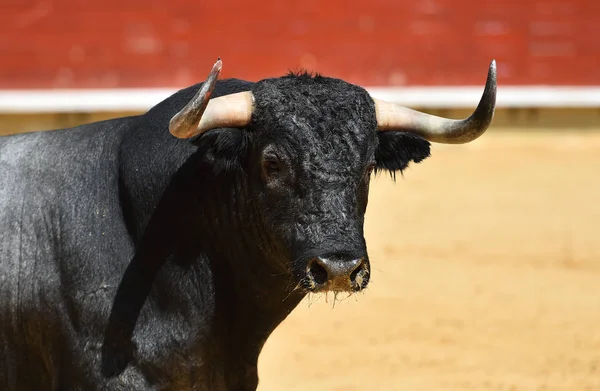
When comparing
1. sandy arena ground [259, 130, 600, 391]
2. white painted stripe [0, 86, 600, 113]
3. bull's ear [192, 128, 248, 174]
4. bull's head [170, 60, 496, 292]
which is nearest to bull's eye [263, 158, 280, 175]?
bull's head [170, 60, 496, 292]

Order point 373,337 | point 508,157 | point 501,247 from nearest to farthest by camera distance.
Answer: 1. point 373,337
2. point 501,247
3. point 508,157

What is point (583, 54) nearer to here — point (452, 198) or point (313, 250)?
point (452, 198)

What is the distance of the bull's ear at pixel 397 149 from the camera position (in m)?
3.88

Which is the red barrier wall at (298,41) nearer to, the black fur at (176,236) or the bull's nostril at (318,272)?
the black fur at (176,236)

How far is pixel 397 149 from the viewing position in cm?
391

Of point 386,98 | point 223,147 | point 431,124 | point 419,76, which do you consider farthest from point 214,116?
point 419,76

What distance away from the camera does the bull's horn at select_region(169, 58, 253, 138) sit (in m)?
3.44

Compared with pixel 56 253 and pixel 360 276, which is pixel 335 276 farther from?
pixel 56 253

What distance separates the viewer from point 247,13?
32.3ft

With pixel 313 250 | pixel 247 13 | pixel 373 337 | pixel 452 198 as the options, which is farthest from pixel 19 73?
pixel 313 250

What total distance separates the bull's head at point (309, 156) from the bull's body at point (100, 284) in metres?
0.21

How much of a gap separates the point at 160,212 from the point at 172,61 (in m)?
6.28

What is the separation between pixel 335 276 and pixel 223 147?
59 cm

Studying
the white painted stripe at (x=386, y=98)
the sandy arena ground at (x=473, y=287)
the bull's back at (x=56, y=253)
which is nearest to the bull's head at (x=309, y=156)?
the bull's back at (x=56, y=253)
